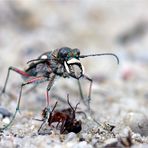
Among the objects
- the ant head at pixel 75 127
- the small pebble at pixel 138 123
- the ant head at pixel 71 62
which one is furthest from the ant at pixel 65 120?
the small pebble at pixel 138 123

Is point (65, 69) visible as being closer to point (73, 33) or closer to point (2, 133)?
point (2, 133)

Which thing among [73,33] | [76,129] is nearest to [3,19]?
[73,33]

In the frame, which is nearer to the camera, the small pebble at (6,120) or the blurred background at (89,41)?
the small pebble at (6,120)

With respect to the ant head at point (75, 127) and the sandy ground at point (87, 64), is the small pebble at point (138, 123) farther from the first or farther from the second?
the ant head at point (75, 127)

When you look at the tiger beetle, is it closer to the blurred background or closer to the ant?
the ant

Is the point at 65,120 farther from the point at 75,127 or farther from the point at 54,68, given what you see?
the point at 54,68

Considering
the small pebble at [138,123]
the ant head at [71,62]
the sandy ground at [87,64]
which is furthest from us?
the ant head at [71,62]

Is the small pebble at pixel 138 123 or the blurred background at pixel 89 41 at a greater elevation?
the blurred background at pixel 89 41

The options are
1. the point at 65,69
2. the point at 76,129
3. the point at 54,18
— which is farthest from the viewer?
the point at 54,18
